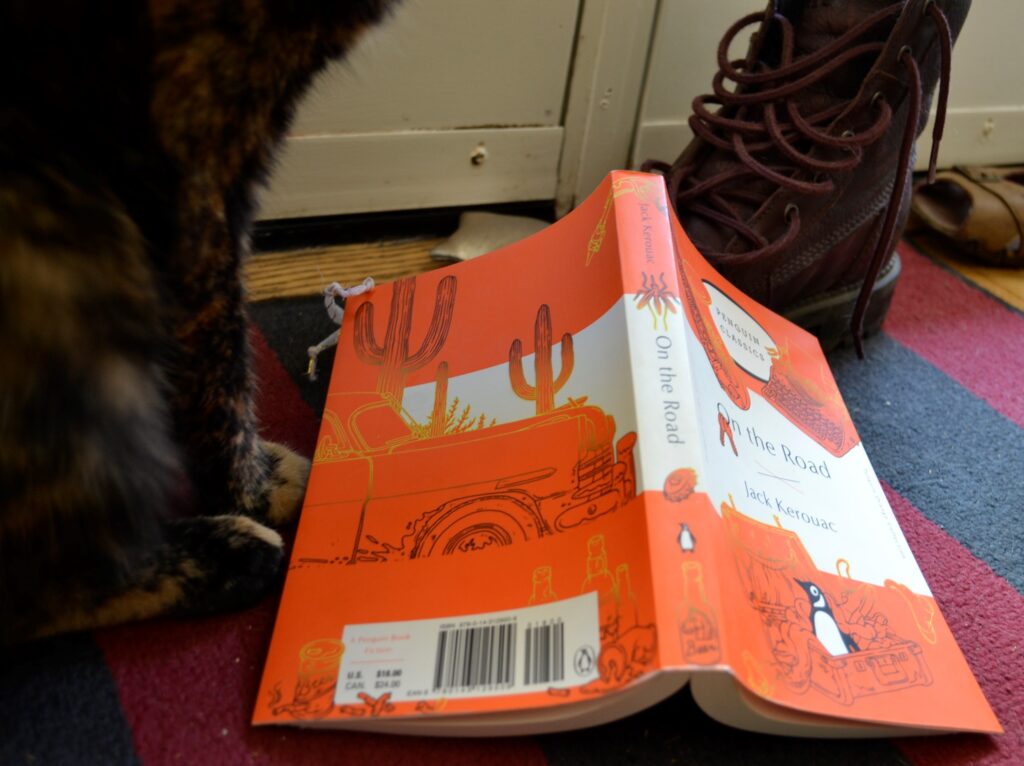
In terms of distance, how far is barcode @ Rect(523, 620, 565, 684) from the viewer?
0.41 metres

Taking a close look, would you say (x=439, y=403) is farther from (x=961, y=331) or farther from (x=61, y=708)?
(x=961, y=331)

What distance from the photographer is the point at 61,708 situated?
1.52ft

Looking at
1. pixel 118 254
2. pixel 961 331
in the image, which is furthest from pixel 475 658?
pixel 961 331

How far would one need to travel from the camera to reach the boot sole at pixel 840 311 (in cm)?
80

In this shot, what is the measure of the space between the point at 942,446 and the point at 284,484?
1.89ft

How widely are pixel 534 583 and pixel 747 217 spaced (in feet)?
1.46

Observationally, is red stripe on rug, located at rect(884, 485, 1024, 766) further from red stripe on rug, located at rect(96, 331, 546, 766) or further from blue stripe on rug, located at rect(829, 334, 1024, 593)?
red stripe on rug, located at rect(96, 331, 546, 766)

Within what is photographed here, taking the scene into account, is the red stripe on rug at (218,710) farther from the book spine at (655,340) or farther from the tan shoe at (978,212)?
the tan shoe at (978,212)

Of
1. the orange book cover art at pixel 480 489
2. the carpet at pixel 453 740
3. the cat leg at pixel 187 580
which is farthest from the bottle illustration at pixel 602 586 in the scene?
the cat leg at pixel 187 580

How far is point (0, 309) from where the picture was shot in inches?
14.3

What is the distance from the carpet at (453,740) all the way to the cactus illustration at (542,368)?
0.20 m

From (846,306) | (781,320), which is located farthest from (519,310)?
(846,306)

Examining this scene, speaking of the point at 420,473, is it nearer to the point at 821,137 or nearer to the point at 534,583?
the point at 534,583

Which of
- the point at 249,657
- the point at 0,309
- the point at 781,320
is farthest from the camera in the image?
the point at 781,320
